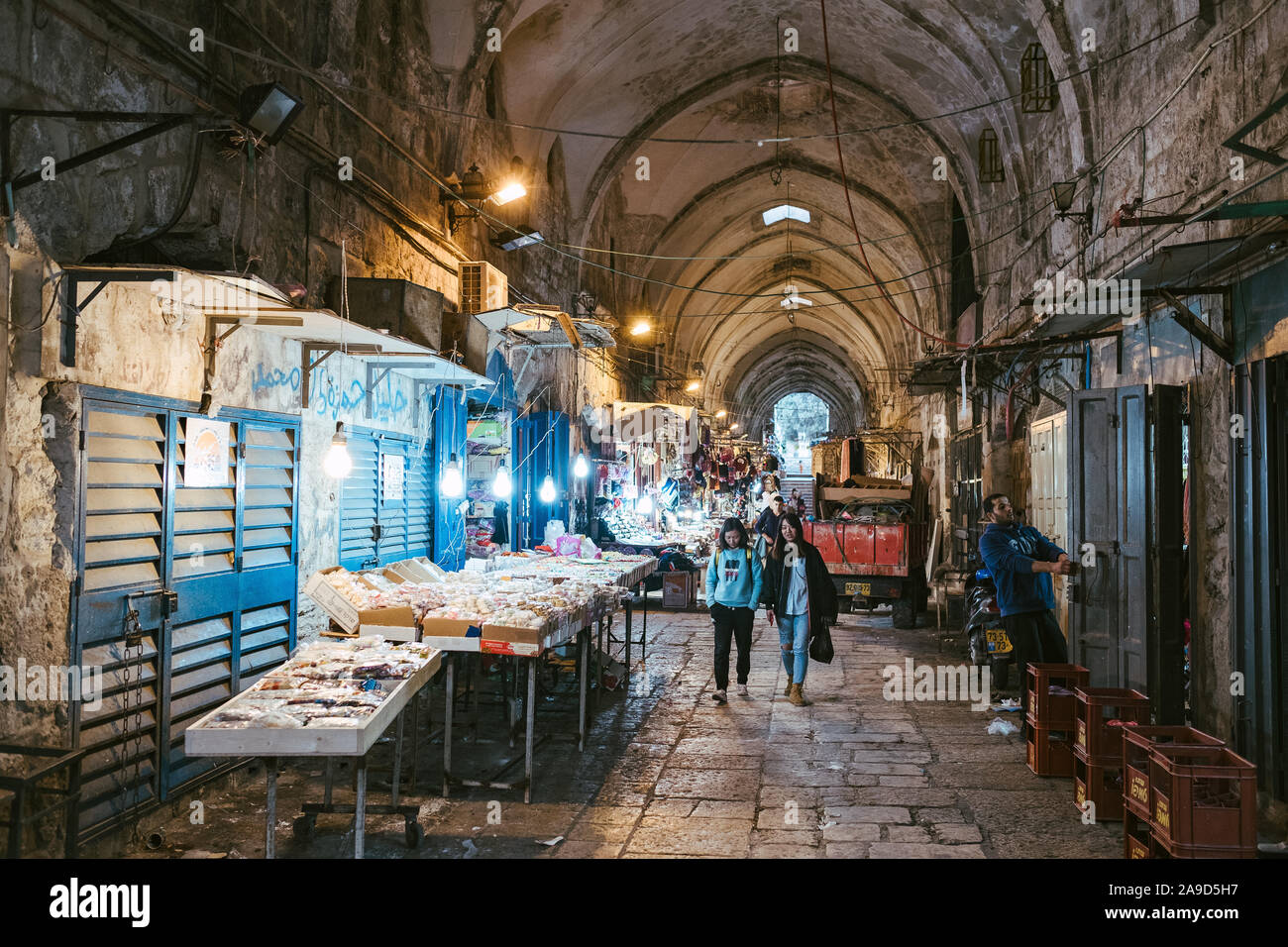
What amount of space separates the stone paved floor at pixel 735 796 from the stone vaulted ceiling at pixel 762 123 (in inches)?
288

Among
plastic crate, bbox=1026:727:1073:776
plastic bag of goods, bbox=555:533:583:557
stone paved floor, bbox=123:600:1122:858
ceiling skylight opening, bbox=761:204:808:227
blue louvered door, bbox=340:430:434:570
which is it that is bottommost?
stone paved floor, bbox=123:600:1122:858

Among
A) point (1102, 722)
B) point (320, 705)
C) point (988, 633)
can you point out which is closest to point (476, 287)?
point (988, 633)

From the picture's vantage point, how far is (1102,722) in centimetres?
526

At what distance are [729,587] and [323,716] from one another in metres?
4.86

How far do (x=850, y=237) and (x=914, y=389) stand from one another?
550cm

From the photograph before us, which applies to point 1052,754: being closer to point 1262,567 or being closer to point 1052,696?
point 1052,696

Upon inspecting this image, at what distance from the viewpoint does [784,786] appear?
5.86m

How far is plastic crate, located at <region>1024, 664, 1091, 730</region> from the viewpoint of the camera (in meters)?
6.03

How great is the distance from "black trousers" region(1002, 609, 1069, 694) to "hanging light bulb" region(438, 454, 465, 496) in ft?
19.5

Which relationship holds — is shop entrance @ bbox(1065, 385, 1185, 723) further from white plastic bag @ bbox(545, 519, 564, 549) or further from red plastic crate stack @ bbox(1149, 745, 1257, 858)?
white plastic bag @ bbox(545, 519, 564, 549)

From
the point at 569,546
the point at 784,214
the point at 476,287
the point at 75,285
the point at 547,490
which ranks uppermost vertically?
the point at 784,214

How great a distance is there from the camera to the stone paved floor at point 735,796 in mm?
4840

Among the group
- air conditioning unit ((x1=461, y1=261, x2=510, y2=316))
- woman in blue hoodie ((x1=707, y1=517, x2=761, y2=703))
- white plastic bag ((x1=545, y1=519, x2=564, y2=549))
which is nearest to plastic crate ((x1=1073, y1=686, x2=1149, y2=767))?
woman in blue hoodie ((x1=707, y1=517, x2=761, y2=703))

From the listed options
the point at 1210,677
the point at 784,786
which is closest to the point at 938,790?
the point at 784,786
